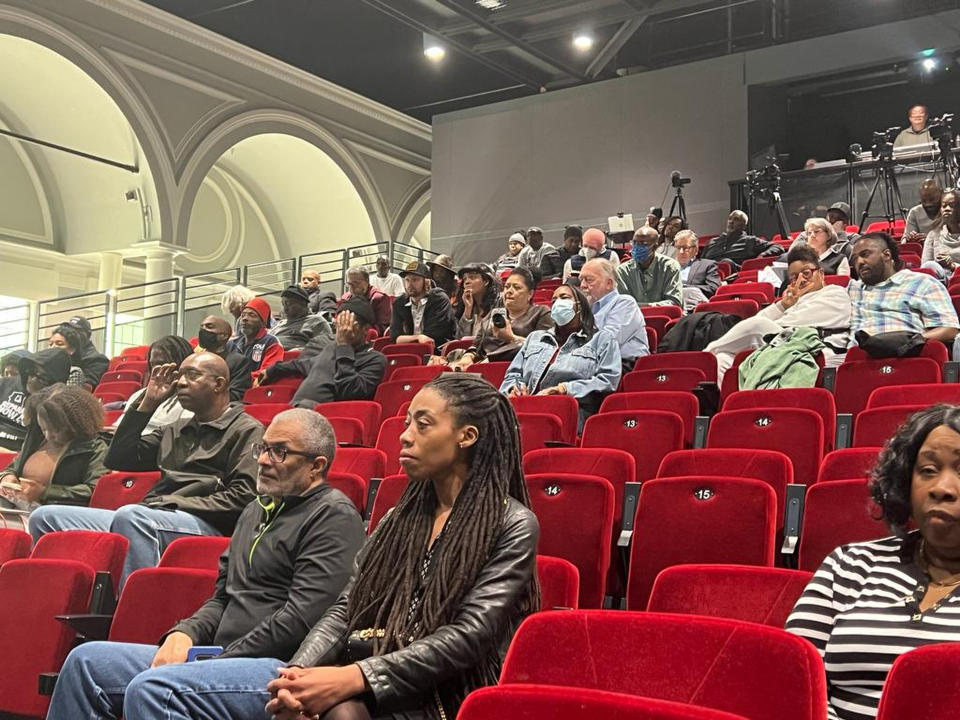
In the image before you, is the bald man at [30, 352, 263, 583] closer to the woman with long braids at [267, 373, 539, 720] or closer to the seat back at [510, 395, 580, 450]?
the seat back at [510, 395, 580, 450]

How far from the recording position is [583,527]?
8.34 ft

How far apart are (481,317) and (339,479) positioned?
2.50 meters

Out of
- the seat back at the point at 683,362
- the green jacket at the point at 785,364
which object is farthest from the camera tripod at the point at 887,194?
the green jacket at the point at 785,364

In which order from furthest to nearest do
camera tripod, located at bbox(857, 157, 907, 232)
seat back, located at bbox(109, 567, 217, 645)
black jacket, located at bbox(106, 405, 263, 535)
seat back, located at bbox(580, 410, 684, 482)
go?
camera tripod, located at bbox(857, 157, 907, 232), seat back, located at bbox(580, 410, 684, 482), black jacket, located at bbox(106, 405, 263, 535), seat back, located at bbox(109, 567, 217, 645)

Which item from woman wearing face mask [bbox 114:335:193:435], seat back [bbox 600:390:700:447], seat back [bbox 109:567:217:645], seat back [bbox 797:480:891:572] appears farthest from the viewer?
woman wearing face mask [bbox 114:335:193:435]

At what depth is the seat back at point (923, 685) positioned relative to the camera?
1.12 m

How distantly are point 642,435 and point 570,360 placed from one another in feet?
2.92

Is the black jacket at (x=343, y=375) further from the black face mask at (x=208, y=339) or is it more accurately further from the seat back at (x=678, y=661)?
the seat back at (x=678, y=661)

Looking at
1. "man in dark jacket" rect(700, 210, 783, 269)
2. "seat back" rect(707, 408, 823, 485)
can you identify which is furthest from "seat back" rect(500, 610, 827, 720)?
"man in dark jacket" rect(700, 210, 783, 269)

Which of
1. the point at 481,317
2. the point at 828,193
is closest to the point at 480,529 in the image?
the point at 481,317

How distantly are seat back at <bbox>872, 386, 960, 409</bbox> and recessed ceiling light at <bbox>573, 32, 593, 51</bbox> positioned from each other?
8301mm

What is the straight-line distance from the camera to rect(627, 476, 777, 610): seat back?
2361 mm

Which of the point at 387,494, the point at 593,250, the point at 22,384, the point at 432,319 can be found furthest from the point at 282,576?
the point at 593,250

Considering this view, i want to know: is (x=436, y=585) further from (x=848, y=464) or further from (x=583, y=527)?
(x=848, y=464)
